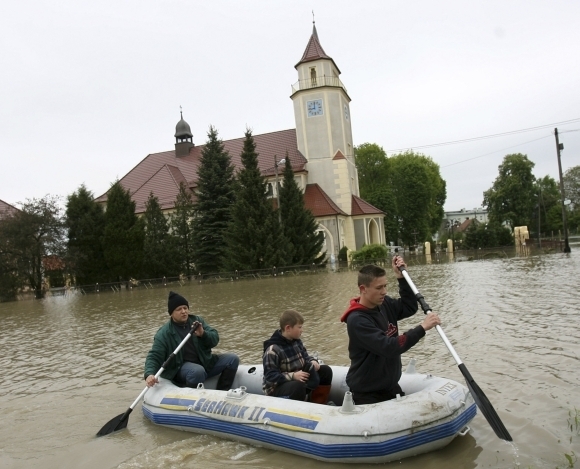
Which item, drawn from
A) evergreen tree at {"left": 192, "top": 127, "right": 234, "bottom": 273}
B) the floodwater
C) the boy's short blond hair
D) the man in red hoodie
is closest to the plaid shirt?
the boy's short blond hair

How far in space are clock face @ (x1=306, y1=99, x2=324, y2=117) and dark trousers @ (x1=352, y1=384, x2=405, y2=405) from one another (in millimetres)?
40823

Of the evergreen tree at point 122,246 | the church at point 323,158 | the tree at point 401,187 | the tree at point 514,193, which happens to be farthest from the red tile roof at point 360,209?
the tree at point 514,193

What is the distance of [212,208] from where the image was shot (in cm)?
3753

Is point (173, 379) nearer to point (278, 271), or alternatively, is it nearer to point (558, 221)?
point (278, 271)

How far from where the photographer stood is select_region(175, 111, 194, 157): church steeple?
167 ft

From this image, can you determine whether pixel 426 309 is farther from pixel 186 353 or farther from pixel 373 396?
pixel 186 353

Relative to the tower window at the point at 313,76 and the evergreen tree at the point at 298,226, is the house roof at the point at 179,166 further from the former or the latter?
the evergreen tree at the point at 298,226

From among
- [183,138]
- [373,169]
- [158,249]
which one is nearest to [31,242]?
[158,249]

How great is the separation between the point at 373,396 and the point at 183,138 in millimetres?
48439

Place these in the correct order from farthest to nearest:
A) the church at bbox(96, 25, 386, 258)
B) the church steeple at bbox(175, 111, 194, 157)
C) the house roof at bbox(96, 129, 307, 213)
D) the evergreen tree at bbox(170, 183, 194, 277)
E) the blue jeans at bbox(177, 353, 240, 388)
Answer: the church steeple at bbox(175, 111, 194, 157), the house roof at bbox(96, 129, 307, 213), the church at bbox(96, 25, 386, 258), the evergreen tree at bbox(170, 183, 194, 277), the blue jeans at bbox(177, 353, 240, 388)

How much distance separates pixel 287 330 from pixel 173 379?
6.52 ft

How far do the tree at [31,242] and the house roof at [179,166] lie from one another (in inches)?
405

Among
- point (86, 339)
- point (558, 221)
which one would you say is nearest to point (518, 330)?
point (86, 339)

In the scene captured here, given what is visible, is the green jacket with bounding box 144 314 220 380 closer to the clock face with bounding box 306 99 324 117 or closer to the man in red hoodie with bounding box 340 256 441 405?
the man in red hoodie with bounding box 340 256 441 405
